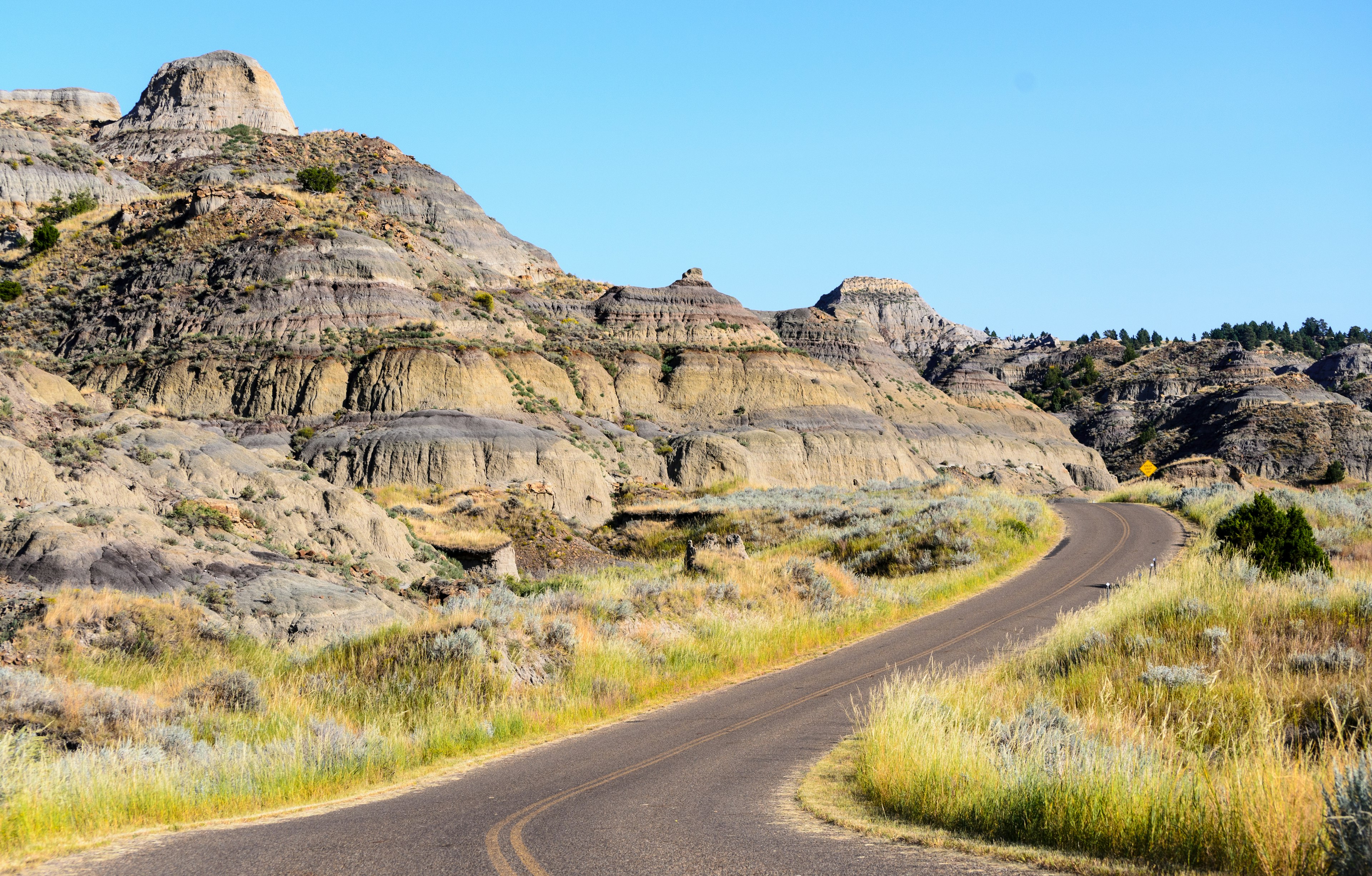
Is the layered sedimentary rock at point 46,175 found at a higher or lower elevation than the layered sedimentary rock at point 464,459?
higher

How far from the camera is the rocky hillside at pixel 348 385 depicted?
2858 cm

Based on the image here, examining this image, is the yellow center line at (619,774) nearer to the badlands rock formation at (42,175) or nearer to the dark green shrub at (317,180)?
the dark green shrub at (317,180)

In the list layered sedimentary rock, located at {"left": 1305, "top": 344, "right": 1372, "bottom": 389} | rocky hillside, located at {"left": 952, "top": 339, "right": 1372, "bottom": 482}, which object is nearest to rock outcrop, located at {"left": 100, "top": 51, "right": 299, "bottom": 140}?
rocky hillside, located at {"left": 952, "top": 339, "right": 1372, "bottom": 482}

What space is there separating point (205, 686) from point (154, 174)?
105333 millimetres

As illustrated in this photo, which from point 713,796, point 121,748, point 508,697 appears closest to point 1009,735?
point 713,796

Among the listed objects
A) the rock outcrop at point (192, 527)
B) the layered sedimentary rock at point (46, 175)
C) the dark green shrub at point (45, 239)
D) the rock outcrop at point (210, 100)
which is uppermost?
the rock outcrop at point (210, 100)

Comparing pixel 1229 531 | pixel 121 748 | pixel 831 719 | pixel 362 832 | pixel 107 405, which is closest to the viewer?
pixel 362 832

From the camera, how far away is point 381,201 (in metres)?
101

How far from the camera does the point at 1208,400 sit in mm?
124250

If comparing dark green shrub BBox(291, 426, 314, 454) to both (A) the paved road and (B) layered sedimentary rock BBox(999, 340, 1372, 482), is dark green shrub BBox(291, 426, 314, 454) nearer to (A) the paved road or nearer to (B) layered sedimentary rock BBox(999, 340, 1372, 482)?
(A) the paved road

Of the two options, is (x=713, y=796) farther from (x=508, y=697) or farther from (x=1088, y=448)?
(x=1088, y=448)

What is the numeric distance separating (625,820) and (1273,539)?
18.8 meters

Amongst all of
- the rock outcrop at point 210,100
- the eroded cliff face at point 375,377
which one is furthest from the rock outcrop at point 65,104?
the eroded cliff face at point 375,377

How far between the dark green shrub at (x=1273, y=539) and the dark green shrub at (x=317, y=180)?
258ft
